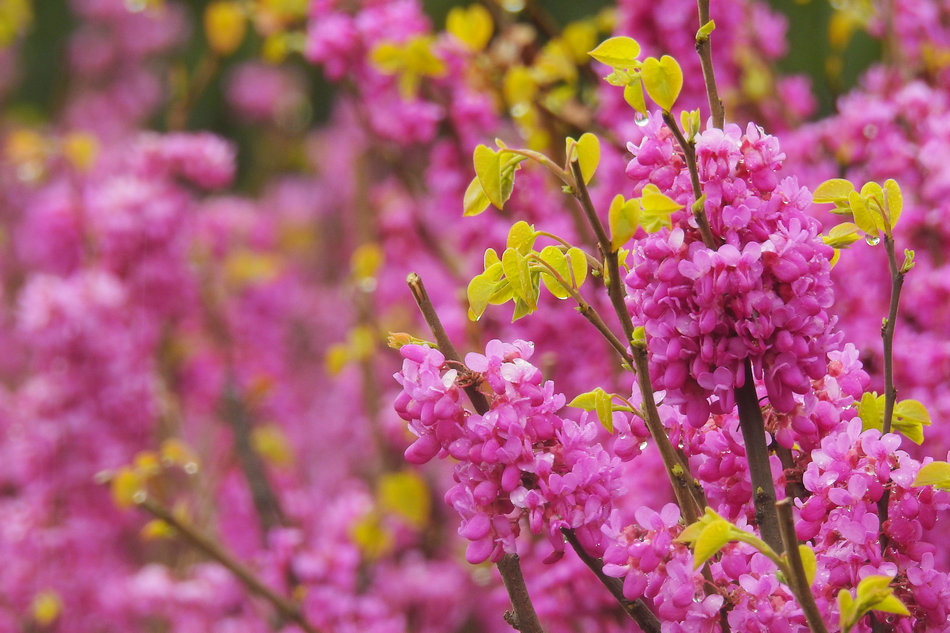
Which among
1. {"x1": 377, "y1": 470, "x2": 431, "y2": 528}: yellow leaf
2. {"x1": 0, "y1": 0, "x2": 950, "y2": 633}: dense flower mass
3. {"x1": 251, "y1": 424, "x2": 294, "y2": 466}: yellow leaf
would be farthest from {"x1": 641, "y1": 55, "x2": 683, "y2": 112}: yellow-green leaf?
{"x1": 251, "y1": 424, "x2": 294, "y2": 466}: yellow leaf

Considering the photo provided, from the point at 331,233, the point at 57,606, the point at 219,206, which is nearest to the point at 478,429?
the point at 57,606

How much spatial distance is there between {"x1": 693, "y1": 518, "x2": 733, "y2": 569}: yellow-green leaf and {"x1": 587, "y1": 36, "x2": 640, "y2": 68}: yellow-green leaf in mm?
298

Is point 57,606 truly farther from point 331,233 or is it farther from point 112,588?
point 331,233

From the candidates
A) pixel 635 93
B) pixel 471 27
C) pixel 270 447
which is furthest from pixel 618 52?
pixel 270 447

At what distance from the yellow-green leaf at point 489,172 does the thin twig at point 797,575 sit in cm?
25

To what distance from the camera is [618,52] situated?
60 cm

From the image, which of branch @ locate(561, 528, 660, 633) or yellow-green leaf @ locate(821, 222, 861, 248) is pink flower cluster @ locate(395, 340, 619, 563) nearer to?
branch @ locate(561, 528, 660, 633)

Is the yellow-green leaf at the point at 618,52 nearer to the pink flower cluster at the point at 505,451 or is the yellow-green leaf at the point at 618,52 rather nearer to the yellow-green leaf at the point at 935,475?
the pink flower cluster at the point at 505,451

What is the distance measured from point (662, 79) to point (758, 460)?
0.25m

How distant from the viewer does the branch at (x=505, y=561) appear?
0.60 metres

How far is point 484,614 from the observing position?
183cm

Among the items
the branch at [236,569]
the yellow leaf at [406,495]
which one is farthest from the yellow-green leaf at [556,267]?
the yellow leaf at [406,495]

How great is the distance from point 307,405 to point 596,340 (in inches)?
60.3

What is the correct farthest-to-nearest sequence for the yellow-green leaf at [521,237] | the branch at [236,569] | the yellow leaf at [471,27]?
the yellow leaf at [471,27], the branch at [236,569], the yellow-green leaf at [521,237]
